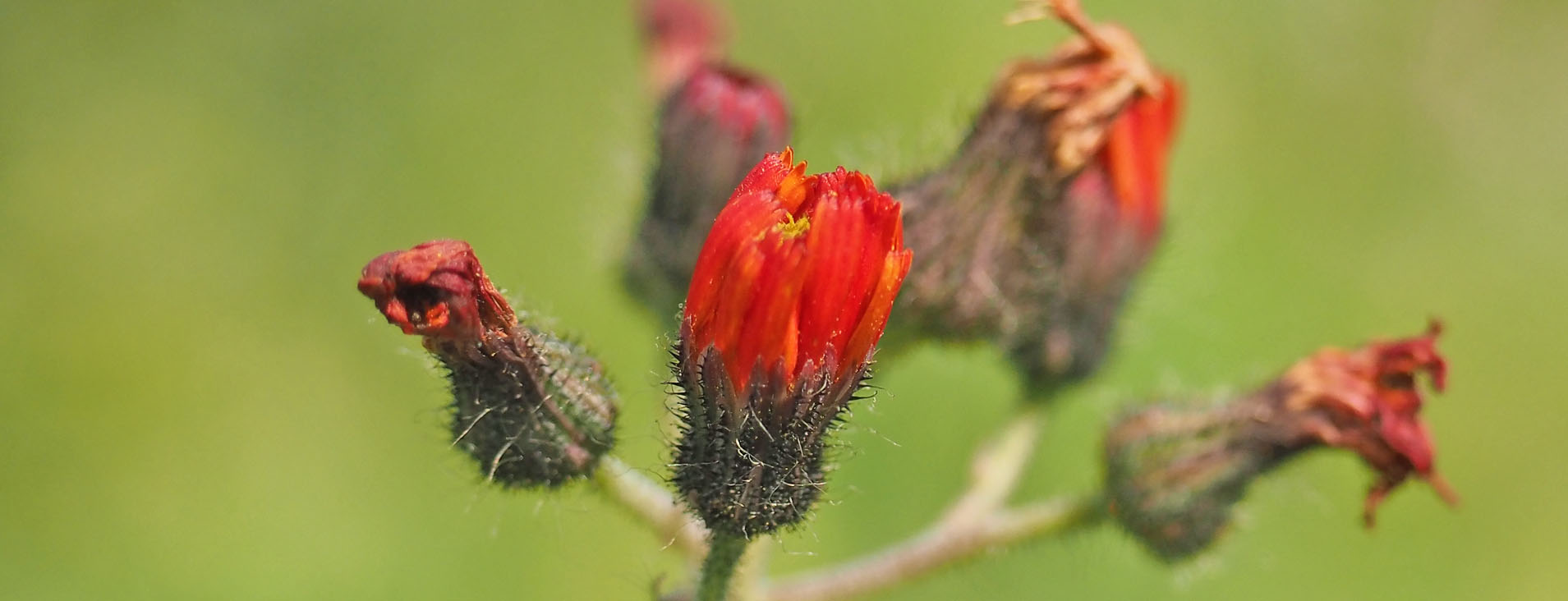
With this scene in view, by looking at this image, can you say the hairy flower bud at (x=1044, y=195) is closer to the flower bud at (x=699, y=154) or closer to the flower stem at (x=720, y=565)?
the flower bud at (x=699, y=154)

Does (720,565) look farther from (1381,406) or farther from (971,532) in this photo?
(1381,406)

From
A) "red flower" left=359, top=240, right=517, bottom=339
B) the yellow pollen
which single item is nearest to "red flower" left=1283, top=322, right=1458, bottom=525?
the yellow pollen

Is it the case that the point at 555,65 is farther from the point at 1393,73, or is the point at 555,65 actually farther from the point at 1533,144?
the point at 1533,144

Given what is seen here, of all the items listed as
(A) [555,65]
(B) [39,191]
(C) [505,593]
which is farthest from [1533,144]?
(B) [39,191]

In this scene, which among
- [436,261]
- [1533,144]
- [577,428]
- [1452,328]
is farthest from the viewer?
[1533,144]

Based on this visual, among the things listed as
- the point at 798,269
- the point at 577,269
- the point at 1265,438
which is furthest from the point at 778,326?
the point at 577,269

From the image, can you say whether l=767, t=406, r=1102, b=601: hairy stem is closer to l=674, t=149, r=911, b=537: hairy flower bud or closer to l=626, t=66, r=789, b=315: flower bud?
l=626, t=66, r=789, b=315: flower bud
